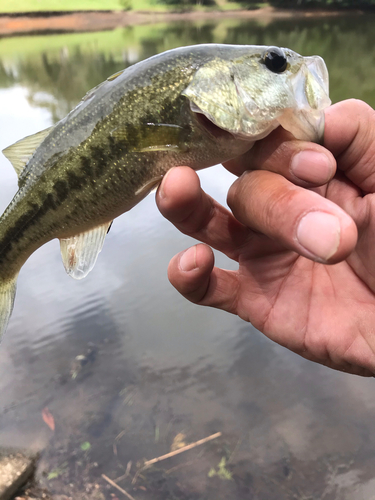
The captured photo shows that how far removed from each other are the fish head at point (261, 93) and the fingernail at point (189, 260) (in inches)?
27.5

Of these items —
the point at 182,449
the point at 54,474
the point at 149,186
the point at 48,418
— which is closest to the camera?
the point at 149,186

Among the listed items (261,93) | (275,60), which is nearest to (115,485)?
(261,93)

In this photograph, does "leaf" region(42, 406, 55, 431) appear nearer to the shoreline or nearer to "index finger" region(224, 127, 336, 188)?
"index finger" region(224, 127, 336, 188)

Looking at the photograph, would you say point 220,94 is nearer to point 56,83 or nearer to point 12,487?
point 12,487

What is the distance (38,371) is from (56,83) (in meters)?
16.4

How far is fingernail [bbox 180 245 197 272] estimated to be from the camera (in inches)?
75.3

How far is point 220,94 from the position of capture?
148cm

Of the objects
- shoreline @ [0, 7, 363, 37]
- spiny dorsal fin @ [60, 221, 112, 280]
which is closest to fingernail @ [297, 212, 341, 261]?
spiny dorsal fin @ [60, 221, 112, 280]

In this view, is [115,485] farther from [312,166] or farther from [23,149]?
[312,166]

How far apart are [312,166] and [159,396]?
3.20 metres

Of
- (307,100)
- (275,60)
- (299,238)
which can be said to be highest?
(275,60)

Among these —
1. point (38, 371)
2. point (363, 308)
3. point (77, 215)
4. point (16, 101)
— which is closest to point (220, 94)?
point (77, 215)

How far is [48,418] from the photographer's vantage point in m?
3.60

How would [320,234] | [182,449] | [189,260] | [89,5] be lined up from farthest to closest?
[89,5]
[182,449]
[189,260]
[320,234]
